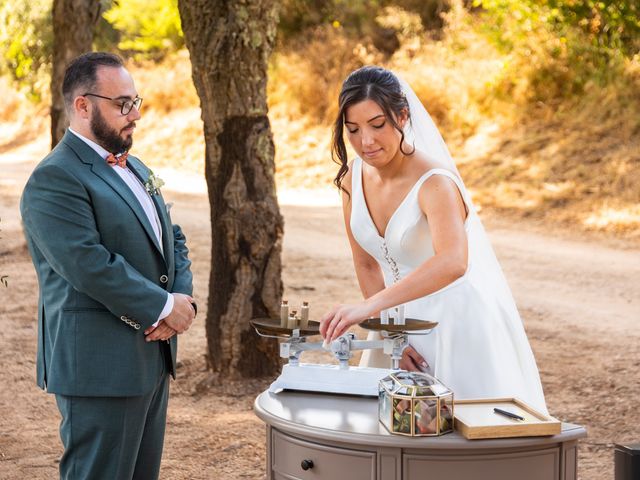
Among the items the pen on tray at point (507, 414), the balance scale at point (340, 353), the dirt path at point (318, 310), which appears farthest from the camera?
the dirt path at point (318, 310)

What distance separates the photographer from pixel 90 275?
3.15 m

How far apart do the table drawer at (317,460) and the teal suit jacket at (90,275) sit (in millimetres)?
597

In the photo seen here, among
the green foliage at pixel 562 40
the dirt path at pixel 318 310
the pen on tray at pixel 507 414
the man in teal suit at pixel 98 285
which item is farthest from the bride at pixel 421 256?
the green foliage at pixel 562 40

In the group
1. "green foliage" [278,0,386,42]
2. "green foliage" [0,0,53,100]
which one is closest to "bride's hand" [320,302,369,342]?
"green foliage" [278,0,386,42]

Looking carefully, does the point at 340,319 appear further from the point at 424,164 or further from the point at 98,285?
the point at 98,285

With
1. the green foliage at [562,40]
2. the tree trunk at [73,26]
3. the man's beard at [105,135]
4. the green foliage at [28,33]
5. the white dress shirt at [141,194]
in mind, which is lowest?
the white dress shirt at [141,194]

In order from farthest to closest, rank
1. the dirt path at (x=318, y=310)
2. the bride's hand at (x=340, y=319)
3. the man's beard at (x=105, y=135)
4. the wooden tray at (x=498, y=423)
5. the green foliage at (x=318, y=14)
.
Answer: the green foliage at (x=318, y=14) → the dirt path at (x=318, y=310) → the man's beard at (x=105, y=135) → the bride's hand at (x=340, y=319) → the wooden tray at (x=498, y=423)

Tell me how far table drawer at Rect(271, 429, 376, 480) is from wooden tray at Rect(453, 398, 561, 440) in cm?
29

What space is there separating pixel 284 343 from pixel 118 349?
1.94ft

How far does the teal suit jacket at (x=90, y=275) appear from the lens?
3.17m

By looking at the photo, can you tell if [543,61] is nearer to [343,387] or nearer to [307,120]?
[307,120]

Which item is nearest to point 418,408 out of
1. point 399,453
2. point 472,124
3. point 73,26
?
point 399,453

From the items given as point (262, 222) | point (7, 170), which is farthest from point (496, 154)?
point (262, 222)

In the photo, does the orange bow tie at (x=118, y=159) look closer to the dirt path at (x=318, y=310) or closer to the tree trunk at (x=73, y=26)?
the dirt path at (x=318, y=310)
